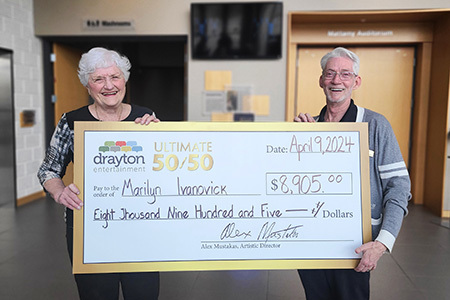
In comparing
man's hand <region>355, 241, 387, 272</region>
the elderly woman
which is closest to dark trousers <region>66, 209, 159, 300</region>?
the elderly woman

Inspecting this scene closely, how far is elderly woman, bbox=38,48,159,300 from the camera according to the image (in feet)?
4.74

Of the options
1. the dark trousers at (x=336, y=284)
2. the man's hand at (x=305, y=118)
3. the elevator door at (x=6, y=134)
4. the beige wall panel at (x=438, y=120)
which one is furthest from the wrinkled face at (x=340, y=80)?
the elevator door at (x=6, y=134)

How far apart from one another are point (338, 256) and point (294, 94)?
424 centimetres

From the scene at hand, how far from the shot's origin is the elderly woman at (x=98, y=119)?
4.74 ft

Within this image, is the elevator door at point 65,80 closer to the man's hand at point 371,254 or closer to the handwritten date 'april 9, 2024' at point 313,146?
the handwritten date 'april 9, 2024' at point 313,146

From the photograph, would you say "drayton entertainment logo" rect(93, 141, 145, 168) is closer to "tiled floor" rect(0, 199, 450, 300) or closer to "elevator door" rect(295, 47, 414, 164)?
"tiled floor" rect(0, 199, 450, 300)

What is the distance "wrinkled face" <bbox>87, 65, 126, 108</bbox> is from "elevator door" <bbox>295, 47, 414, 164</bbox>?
420 cm

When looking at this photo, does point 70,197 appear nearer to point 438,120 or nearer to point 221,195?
point 221,195

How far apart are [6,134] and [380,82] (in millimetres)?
5179

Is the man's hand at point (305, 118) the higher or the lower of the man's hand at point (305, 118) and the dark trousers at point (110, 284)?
the higher

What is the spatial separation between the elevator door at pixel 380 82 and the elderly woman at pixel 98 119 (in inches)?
164

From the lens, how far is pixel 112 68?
1.46m

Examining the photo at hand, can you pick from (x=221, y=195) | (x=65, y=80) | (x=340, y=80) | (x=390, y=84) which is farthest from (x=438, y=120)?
(x=65, y=80)

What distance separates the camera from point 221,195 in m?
1.41
